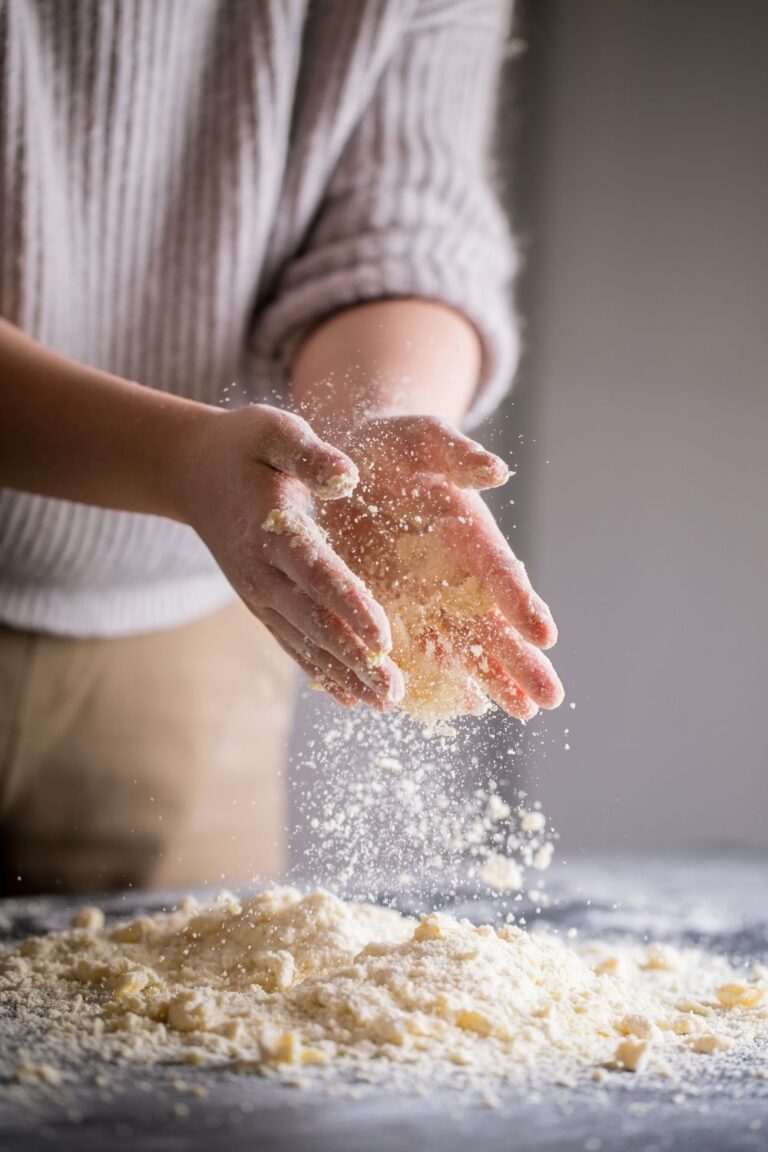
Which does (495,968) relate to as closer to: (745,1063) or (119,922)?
(745,1063)

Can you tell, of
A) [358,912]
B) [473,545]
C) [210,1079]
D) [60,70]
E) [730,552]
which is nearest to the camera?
[210,1079]

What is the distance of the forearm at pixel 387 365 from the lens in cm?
66

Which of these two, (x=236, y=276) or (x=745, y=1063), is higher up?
(x=236, y=276)

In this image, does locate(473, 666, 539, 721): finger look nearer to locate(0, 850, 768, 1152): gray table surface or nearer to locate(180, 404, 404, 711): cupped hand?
locate(180, 404, 404, 711): cupped hand

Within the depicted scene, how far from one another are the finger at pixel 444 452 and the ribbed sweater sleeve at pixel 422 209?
0.72 feet

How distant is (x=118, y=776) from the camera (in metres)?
0.93

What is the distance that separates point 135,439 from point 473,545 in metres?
0.20

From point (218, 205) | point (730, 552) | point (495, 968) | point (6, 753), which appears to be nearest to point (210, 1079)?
point (495, 968)

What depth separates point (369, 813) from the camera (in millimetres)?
653

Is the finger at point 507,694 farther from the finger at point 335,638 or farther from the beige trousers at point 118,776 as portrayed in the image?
the beige trousers at point 118,776

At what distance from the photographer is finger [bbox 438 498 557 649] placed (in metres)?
0.56

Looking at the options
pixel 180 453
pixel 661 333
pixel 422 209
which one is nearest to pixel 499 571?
pixel 180 453

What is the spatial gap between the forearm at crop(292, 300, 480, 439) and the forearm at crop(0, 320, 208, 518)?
78mm

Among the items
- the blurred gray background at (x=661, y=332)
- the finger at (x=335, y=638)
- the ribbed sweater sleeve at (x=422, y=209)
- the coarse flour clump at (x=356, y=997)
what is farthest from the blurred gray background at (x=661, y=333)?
the finger at (x=335, y=638)
